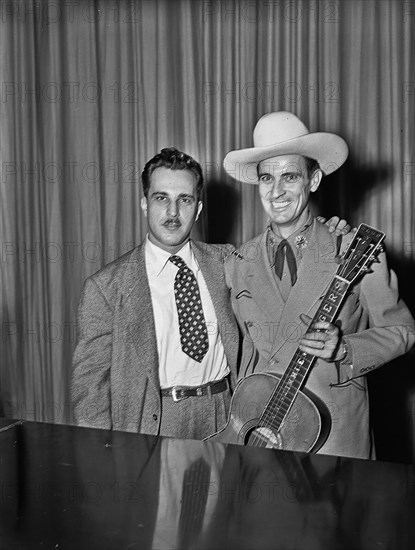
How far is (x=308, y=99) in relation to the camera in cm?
338

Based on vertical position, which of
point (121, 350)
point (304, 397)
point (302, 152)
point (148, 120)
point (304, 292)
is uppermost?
point (148, 120)

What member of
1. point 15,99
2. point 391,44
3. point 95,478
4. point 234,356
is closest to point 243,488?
point 95,478

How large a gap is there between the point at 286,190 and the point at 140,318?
0.59m

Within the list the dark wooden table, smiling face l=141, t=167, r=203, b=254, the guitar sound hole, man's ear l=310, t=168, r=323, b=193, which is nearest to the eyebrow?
smiling face l=141, t=167, r=203, b=254

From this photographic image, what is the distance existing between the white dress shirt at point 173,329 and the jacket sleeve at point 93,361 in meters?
0.16

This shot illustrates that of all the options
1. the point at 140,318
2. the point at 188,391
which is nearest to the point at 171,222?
the point at 140,318

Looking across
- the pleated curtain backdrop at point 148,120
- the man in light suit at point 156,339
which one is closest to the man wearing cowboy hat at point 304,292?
the man in light suit at point 156,339

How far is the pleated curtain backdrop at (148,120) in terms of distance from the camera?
11.0ft

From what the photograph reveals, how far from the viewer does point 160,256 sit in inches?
91.4

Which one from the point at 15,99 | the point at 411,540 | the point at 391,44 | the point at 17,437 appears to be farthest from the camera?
the point at 15,99

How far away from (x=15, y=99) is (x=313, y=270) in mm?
2211

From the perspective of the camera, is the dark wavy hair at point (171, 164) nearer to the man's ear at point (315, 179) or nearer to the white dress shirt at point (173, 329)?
the white dress shirt at point (173, 329)

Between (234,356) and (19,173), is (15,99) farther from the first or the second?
(234,356)

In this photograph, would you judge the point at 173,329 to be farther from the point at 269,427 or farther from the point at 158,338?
the point at 269,427
